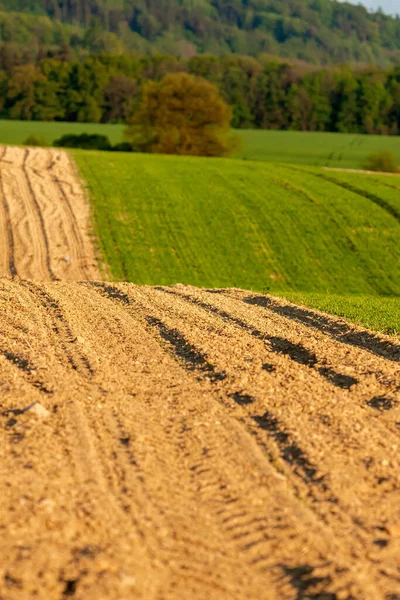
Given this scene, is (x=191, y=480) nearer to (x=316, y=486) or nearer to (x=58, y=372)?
(x=316, y=486)

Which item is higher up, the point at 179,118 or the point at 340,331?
the point at 340,331

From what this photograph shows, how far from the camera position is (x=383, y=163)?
2950 inches

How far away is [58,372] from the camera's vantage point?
35.4 feet

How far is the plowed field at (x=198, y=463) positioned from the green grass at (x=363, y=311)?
923 mm

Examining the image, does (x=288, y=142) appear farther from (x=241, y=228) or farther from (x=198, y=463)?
(x=198, y=463)

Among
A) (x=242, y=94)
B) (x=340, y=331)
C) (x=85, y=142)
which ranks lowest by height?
(x=85, y=142)

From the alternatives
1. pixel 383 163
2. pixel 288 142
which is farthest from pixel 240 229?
pixel 288 142

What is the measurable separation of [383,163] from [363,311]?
203 feet

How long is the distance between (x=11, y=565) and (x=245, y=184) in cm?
4280

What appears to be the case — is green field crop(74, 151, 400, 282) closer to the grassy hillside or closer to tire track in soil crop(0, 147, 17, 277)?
the grassy hillside

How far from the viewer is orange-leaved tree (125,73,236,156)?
72250 millimetres

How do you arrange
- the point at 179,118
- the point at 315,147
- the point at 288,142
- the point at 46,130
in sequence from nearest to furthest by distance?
the point at 179,118 < the point at 315,147 < the point at 46,130 < the point at 288,142

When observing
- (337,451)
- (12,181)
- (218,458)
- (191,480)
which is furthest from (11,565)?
(12,181)

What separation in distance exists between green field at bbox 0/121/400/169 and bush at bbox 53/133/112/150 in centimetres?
642
